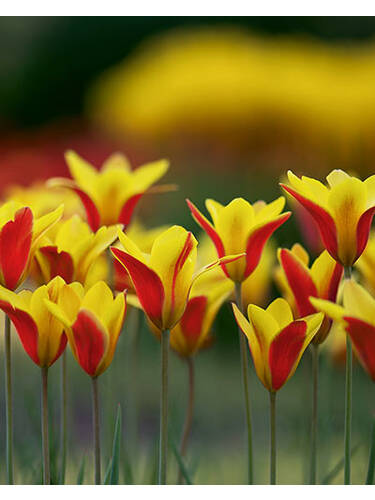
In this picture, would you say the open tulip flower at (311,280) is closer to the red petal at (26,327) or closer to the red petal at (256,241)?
the red petal at (256,241)

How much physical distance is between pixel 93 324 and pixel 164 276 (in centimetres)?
4

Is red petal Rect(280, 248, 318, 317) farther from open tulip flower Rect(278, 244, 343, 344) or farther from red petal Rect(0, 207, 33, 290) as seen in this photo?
red petal Rect(0, 207, 33, 290)

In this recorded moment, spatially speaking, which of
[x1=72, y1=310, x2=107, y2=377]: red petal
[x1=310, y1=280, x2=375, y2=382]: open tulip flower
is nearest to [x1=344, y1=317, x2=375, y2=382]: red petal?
[x1=310, y1=280, x2=375, y2=382]: open tulip flower

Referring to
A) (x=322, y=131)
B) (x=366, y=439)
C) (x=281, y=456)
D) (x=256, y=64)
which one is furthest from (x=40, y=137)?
(x=366, y=439)

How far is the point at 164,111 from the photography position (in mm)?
1633

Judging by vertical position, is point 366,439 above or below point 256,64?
below

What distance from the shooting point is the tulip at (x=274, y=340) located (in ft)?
1.12

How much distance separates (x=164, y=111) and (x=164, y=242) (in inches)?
52.2

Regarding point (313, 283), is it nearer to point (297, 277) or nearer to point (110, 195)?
point (297, 277)

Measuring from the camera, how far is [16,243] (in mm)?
363

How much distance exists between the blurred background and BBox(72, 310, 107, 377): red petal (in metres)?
0.59

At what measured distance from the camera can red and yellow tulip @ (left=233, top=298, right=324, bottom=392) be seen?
1.12ft

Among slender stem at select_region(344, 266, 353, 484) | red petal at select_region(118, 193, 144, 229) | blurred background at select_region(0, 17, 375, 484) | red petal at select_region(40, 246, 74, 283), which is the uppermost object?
blurred background at select_region(0, 17, 375, 484)
